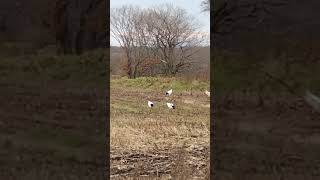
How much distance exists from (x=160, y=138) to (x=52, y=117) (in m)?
1.11

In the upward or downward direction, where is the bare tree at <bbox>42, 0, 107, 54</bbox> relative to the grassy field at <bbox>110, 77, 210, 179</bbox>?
upward

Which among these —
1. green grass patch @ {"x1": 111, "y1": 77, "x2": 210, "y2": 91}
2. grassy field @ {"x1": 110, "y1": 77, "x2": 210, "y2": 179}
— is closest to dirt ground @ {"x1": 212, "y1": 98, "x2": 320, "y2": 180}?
grassy field @ {"x1": 110, "y1": 77, "x2": 210, "y2": 179}

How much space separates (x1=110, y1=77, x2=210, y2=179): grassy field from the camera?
2715 millimetres

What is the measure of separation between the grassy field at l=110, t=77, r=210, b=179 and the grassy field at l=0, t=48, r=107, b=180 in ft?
0.65

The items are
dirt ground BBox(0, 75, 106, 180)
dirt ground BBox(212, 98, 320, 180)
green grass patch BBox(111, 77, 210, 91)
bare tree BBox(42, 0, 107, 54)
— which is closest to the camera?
dirt ground BBox(0, 75, 106, 180)

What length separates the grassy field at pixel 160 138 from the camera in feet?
8.91

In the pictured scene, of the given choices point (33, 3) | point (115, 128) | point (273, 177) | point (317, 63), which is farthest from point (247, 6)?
point (273, 177)

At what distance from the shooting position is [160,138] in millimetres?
3811

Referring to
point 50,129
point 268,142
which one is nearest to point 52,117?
point 50,129

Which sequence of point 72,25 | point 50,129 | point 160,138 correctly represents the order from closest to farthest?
point 160,138, point 50,129, point 72,25

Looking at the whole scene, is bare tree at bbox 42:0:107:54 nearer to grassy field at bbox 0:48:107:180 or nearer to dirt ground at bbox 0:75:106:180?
grassy field at bbox 0:48:107:180

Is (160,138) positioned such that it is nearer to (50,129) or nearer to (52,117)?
(50,129)

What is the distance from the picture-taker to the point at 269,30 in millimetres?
5688

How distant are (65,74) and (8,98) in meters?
1.10
